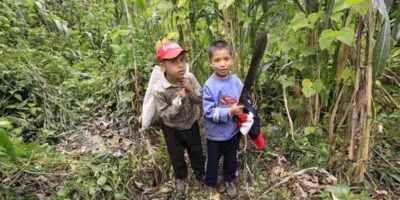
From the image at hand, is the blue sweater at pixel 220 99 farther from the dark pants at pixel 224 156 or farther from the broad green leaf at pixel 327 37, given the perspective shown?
the broad green leaf at pixel 327 37

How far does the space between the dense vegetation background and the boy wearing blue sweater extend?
0.92 ft

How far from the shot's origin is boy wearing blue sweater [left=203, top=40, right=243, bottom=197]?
2.56 metres

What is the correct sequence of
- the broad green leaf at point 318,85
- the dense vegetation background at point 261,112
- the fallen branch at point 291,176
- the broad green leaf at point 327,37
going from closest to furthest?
the broad green leaf at point 327,37, the dense vegetation background at point 261,112, the broad green leaf at point 318,85, the fallen branch at point 291,176

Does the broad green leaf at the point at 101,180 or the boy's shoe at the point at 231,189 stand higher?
the broad green leaf at the point at 101,180

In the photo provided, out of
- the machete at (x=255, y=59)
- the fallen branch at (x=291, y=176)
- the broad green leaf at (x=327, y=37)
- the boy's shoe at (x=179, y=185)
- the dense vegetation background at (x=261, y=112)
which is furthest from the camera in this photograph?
the boy's shoe at (x=179, y=185)

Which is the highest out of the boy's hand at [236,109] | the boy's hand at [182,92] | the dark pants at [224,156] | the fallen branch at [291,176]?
the boy's hand at [182,92]

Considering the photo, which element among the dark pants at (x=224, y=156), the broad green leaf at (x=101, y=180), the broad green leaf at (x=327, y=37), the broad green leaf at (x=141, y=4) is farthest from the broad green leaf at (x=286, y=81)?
the broad green leaf at (x=101, y=180)

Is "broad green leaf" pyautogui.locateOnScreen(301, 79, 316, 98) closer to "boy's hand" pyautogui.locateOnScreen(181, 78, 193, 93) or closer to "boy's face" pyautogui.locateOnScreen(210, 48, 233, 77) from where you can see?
"boy's face" pyautogui.locateOnScreen(210, 48, 233, 77)

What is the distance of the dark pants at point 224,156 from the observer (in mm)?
2809

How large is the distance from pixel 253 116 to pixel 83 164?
4.05 ft

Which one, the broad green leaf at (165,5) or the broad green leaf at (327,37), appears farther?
the broad green leaf at (165,5)

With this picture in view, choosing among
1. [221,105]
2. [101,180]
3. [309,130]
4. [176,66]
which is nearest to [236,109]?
[221,105]

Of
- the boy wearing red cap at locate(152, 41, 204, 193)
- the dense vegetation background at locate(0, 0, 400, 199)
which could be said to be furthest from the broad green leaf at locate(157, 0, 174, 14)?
the boy wearing red cap at locate(152, 41, 204, 193)

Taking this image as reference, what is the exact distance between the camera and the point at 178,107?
8.63 ft
